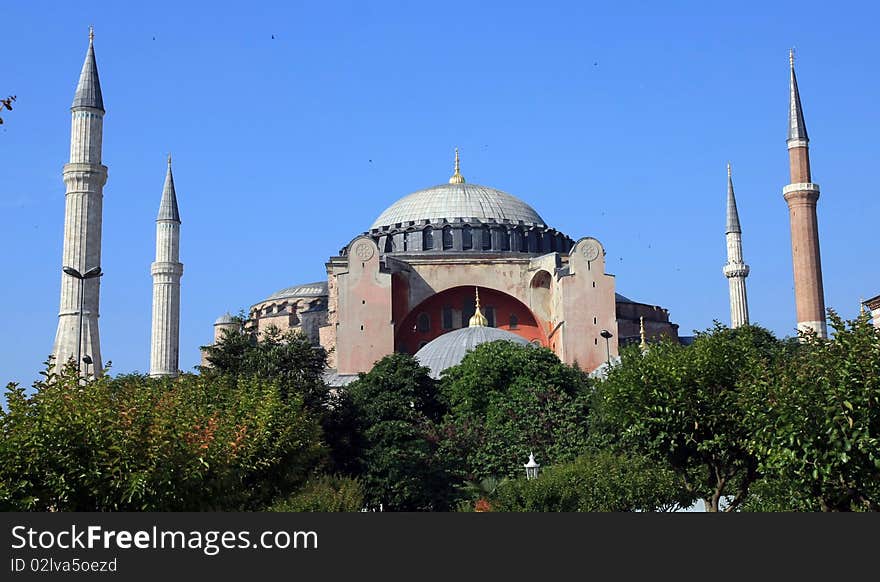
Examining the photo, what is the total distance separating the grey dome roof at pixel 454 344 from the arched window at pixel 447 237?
20.9 feet

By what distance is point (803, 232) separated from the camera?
1636 inches

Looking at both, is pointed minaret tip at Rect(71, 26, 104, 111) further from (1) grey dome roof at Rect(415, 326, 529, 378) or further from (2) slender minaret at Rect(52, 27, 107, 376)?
(1) grey dome roof at Rect(415, 326, 529, 378)

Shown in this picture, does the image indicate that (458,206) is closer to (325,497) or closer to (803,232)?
(803,232)

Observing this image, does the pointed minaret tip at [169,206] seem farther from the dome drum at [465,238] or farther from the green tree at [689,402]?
the green tree at [689,402]

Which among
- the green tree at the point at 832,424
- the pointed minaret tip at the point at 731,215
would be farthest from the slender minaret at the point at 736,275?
the green tree at the point at 832,424

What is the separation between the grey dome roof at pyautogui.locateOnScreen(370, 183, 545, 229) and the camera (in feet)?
172

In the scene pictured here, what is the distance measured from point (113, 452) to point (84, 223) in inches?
1044

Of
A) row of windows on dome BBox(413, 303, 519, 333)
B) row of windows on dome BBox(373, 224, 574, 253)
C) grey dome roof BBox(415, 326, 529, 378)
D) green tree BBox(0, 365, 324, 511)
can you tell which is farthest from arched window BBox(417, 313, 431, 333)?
green tree BBox(0, 365, 324, 511)

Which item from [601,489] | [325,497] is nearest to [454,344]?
[601,489]

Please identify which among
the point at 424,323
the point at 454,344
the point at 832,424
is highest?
the point at 424,323

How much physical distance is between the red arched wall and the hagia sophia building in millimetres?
49

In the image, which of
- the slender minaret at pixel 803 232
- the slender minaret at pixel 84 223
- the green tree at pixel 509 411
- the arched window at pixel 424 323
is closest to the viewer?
the green tree at pixel 509 411

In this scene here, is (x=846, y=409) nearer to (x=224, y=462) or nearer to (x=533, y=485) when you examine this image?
(x=224, y=462)

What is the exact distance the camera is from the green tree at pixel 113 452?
41.1ft
